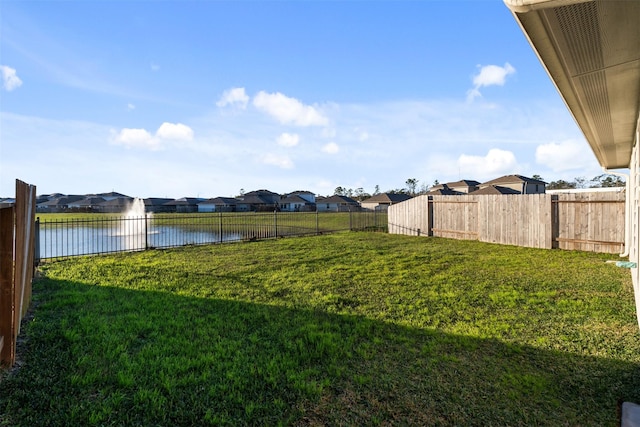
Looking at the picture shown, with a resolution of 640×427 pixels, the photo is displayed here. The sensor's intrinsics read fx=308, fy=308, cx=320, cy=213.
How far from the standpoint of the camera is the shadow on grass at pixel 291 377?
2.26 m

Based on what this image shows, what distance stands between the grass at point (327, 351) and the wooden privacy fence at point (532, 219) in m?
3.83

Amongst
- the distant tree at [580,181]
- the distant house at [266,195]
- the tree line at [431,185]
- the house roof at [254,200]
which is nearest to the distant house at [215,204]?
the house roof at [254,200]

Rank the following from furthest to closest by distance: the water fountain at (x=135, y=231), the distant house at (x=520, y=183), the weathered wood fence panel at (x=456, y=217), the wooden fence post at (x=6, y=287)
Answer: the distant house at (x=520, y=183) → the weathered wood fence panel at (x=456, y=217) → the water fountain at (x=135, y=231) → the wooden fence post at (x=6, y=287)

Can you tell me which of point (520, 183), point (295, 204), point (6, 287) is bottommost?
point (6, 287)

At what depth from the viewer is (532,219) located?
35.8 ft

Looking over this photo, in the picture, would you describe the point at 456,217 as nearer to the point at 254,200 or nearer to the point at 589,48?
the point at 589,48

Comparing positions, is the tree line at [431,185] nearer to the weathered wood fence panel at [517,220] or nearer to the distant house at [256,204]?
the distant house at [256,204]

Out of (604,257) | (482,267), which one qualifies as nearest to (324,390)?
(482,267)

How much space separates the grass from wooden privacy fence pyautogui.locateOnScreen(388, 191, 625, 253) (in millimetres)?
3834

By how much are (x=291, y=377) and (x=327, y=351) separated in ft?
1.99

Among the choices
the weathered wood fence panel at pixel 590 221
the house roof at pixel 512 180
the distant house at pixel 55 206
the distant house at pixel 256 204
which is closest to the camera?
the weathered wood fence panel at pixel 590 221

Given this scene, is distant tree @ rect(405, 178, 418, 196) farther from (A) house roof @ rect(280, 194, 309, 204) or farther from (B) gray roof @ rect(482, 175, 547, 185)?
(B) gray roof @ rect(482, 175, 547, 185)

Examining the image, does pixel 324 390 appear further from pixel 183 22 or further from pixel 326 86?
pixel 326 86

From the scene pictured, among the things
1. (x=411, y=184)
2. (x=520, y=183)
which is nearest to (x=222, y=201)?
(x=411, y=184)
